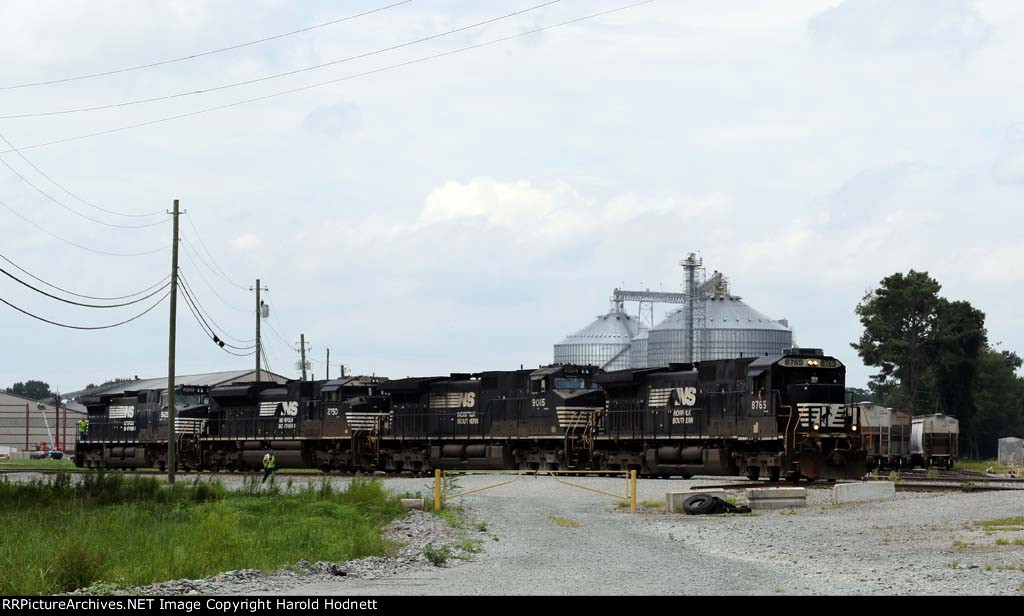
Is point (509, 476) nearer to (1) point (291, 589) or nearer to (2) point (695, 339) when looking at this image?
(1) point (291, 589)

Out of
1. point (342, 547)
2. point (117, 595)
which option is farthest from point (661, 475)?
point (117, 595)

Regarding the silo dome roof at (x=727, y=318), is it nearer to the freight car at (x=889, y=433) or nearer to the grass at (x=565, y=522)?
the freight car at (x=889, y=433)

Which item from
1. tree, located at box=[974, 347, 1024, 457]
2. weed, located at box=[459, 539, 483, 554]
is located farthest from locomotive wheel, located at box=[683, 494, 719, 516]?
tree, located at box=[974, 347, 1024, 457]

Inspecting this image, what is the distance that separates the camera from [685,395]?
37031 mm

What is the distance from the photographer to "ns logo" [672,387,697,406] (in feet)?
120

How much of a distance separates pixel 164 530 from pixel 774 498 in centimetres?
1217

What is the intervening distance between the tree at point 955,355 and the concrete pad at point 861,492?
5515cm

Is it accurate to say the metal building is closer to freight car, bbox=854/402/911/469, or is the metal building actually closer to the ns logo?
freight car, bbox=854/402/911/469

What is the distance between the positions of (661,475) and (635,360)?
210 ft

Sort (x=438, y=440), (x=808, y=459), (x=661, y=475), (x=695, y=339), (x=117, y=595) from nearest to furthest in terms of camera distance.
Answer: (x=117, y=595) < (x=808, y=459) < (x=661, y=475) < (x=438, y=440) < (x=695, y=339)

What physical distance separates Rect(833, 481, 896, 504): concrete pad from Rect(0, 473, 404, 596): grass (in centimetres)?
925

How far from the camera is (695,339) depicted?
96.9 meters

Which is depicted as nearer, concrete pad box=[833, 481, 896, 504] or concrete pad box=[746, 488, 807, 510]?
concrete pad box=[746, 488, 807, 510]

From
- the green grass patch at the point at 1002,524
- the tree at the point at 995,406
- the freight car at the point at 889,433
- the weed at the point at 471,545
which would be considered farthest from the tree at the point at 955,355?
the weed at the point at 471,545
